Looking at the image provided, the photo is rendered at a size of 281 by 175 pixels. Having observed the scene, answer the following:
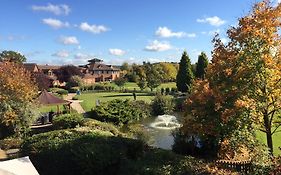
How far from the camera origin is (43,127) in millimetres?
28609

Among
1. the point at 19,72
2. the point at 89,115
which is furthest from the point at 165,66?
the point at 19,72

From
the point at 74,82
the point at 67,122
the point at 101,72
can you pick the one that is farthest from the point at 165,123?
the point at 101,72

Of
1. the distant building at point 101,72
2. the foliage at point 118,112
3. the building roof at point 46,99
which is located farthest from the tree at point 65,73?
the building roof at point 46,99

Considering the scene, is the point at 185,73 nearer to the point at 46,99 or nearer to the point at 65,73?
the point at 65,73

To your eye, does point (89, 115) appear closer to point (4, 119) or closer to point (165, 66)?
point (4, 119)

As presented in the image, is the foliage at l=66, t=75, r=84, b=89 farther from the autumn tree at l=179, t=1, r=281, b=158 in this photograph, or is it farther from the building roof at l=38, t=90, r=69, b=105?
the autumn tree at l=179, t=1, r=281, b=158

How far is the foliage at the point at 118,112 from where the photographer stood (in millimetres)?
35125

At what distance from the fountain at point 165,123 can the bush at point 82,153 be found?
17.5 meters

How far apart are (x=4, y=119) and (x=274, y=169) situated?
20.3m

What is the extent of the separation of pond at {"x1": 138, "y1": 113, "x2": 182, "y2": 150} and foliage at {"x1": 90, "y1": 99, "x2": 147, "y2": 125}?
1.37 m

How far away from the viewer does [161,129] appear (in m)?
32.5

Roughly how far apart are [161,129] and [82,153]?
1884 centimetres

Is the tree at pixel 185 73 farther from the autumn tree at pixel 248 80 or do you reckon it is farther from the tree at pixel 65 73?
the autumn tree at pixel 248 80

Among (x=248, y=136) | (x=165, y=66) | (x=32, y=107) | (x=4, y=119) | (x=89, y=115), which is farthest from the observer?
(x=165, y=66)
